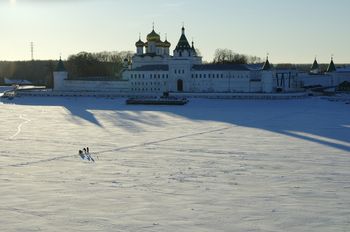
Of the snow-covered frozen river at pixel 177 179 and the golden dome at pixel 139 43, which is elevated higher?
the golden dome at pixel 139 43

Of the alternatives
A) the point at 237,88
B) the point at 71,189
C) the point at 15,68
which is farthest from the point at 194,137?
the point at 15,68

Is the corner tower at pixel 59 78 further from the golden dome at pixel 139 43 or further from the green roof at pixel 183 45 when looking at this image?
the green roof at pixel 183 45

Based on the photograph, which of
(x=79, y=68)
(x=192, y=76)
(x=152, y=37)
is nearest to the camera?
(x=192, y=76)

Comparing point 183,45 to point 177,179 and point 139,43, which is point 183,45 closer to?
point 139,43

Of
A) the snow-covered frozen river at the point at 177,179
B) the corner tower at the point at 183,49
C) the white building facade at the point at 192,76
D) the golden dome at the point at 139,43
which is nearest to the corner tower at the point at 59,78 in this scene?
the white building facade at the point at 192,76

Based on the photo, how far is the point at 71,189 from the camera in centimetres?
976

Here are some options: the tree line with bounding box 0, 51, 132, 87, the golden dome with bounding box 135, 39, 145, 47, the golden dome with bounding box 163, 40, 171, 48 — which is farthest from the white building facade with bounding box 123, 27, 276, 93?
the golden dome with bounding box 163, 40, 171, 48

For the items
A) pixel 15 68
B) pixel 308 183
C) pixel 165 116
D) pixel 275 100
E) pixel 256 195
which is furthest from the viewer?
pixel 15 68

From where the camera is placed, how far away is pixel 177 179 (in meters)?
10.6

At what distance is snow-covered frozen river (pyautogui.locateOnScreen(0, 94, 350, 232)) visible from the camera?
7.80m

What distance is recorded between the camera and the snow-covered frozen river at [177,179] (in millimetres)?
7797

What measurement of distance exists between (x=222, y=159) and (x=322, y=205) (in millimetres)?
4480

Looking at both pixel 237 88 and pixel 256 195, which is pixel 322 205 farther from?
pixel 237 88

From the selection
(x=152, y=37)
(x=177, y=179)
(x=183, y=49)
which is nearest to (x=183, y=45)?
(x=183, y=49)
